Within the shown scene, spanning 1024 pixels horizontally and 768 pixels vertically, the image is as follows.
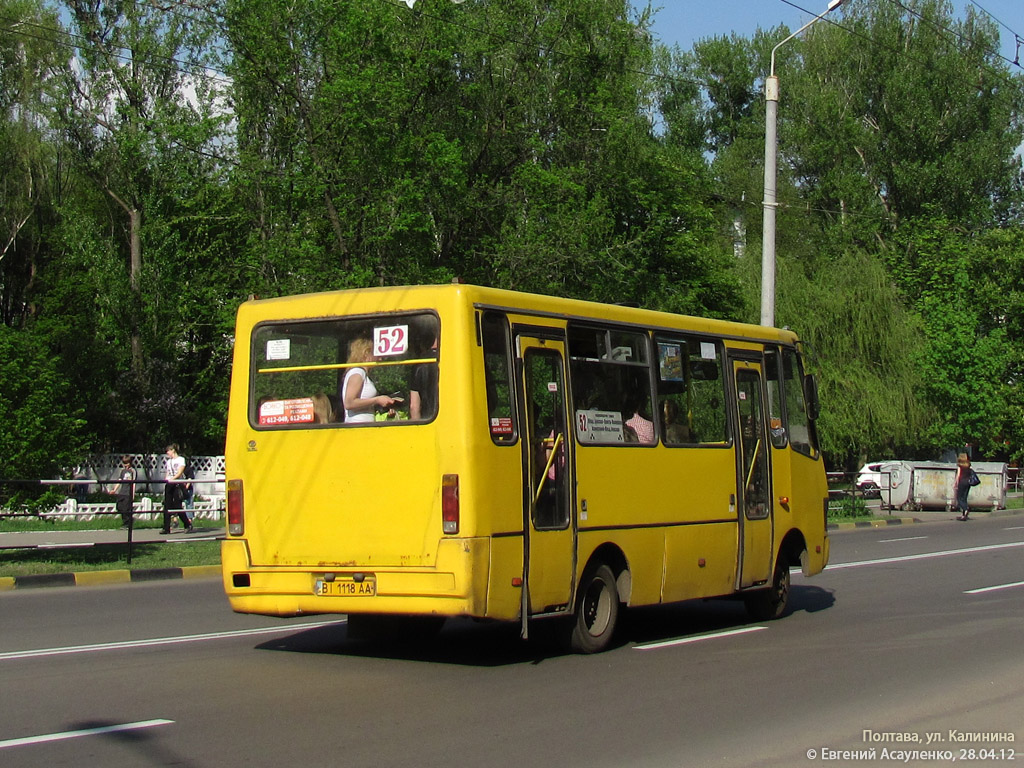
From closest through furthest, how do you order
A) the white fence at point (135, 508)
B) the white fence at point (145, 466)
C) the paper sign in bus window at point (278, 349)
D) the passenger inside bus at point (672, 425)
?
1. the paper sign in bus window at point (278, 349)
2. the passenger inside bus at point (672, 425)
3. the white fence at point (135, 508)
4. the white fence at point (145, 466)

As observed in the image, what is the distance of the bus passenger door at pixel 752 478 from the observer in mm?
12219

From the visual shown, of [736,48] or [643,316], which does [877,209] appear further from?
[643,316]

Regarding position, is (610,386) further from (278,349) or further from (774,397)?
(774,397)

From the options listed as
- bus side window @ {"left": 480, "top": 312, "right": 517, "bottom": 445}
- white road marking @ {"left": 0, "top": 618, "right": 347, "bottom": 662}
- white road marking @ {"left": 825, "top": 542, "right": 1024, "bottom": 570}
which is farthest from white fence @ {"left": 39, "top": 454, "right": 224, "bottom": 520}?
bus side window @ {"left": 480, "top": 312, "right": 517, "bottom": 445}

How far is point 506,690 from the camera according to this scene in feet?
28.1

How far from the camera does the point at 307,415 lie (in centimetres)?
979

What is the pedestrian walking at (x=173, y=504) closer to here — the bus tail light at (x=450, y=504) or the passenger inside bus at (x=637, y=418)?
the passenger inside bus at (x=637, y=418)

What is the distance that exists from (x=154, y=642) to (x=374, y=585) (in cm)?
260

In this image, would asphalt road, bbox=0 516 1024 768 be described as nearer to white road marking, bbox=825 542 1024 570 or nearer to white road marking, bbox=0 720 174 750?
white road marking, bbox=0 720 174 750

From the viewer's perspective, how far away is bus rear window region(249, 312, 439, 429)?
30.6ft

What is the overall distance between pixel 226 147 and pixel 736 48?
39.2 meters

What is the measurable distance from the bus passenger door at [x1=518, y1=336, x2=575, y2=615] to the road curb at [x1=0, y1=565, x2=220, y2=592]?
9032mm

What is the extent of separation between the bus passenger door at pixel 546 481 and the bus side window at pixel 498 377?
0.15 meters

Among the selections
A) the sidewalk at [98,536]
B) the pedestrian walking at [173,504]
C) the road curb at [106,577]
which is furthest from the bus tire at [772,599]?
the pedestrian walking at [173,504]
